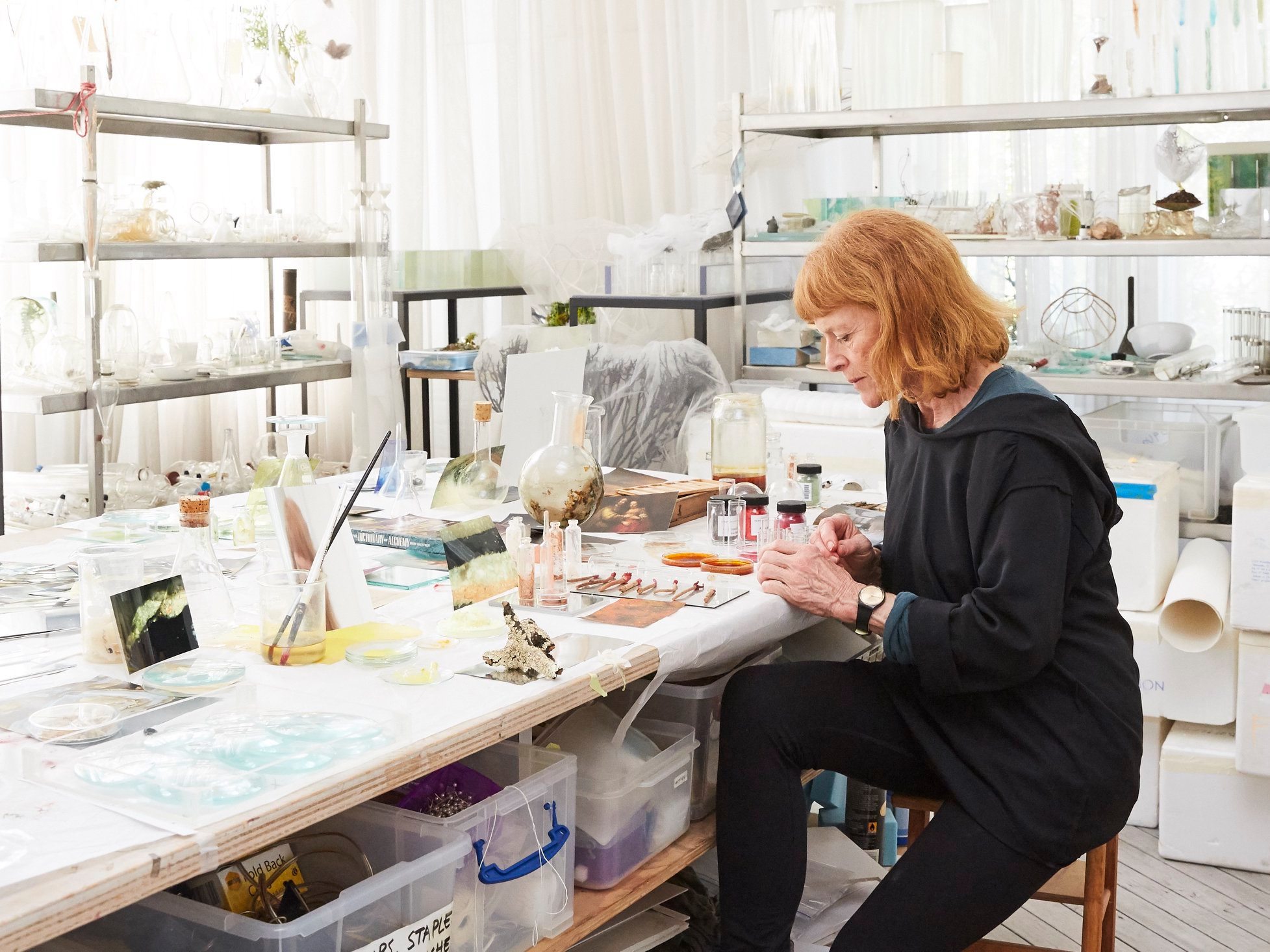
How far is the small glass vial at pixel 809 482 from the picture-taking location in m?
2.55

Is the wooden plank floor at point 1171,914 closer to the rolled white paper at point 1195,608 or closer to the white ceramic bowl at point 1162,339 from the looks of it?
the rolled white paper at point 1195,608

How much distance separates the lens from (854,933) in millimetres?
1766

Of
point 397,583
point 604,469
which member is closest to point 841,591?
point 397,583

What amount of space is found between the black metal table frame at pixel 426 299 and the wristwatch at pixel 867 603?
10.5 feet

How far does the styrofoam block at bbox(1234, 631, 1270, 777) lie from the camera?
2.83 meters

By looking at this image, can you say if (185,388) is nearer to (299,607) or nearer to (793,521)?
(793,521)

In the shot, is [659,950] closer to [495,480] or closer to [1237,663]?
[495,480]

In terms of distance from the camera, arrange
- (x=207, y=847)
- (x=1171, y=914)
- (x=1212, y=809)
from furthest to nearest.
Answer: (x=1212, y=809) → (x=1171, y=914) → (x=207, y=847)

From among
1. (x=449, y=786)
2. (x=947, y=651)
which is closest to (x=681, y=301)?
(x=947, y=651)

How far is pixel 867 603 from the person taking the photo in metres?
1.85

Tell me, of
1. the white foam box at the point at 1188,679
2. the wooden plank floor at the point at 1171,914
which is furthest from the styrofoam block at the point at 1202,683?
the wooden plank floor at the point at 1171,914

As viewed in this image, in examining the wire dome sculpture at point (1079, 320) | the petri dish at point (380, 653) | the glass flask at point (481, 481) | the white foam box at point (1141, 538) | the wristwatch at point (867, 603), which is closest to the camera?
the petri dish at point (380, 653)

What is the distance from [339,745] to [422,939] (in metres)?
0.24

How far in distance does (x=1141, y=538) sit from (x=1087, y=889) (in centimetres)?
123
